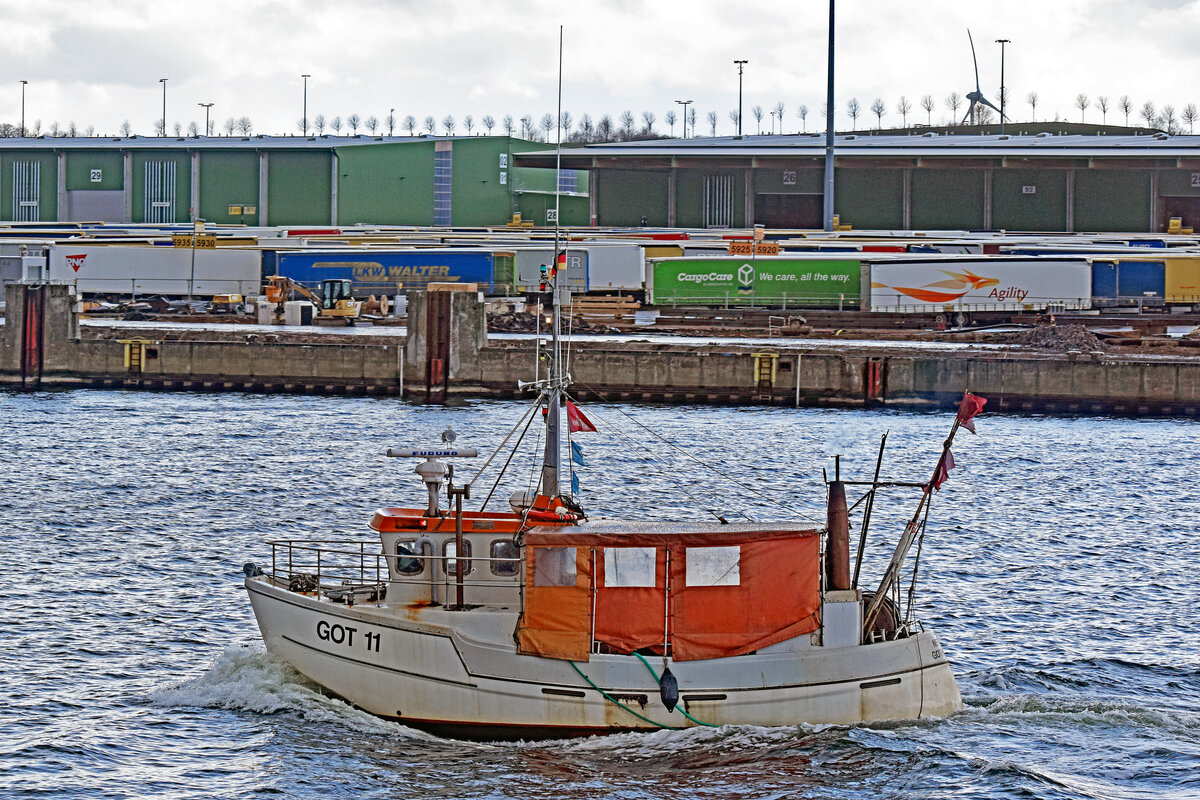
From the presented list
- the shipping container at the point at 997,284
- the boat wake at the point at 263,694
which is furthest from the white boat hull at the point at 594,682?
the shipping container at the point at 997,284

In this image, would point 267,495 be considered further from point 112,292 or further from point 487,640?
point 112,292

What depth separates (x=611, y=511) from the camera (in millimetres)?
45188

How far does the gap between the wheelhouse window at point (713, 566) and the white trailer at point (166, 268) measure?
8036 centimetres

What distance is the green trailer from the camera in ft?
299

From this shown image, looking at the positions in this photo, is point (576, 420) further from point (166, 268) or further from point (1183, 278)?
point (166, 268)

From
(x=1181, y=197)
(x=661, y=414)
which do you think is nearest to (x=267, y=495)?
(x=661, y=414)

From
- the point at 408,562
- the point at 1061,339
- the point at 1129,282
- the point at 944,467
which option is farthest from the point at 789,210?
the point at 408,562

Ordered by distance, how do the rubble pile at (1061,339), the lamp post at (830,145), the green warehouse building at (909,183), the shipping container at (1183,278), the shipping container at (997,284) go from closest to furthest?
the rubble pile at (1061,339) < the shipping container at (997,284) < the shipping container at (1183,278) < the lamp post at (830,145) < the green warehouse building at (909,183)

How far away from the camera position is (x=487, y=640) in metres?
24.0

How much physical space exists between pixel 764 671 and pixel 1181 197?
335ft

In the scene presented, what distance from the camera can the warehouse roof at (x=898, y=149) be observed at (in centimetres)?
11231

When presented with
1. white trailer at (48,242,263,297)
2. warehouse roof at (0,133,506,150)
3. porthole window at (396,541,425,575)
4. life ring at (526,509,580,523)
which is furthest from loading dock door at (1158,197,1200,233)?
porthole window at (396,541,425,575)

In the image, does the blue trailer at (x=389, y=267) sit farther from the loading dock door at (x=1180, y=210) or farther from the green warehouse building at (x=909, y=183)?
the loading dock door at (x=1180, y=210)

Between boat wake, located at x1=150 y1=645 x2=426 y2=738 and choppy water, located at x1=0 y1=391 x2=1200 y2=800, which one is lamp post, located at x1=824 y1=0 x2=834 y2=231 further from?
boat wake, located at x1=150 y1=645 x2=426 y2=738
